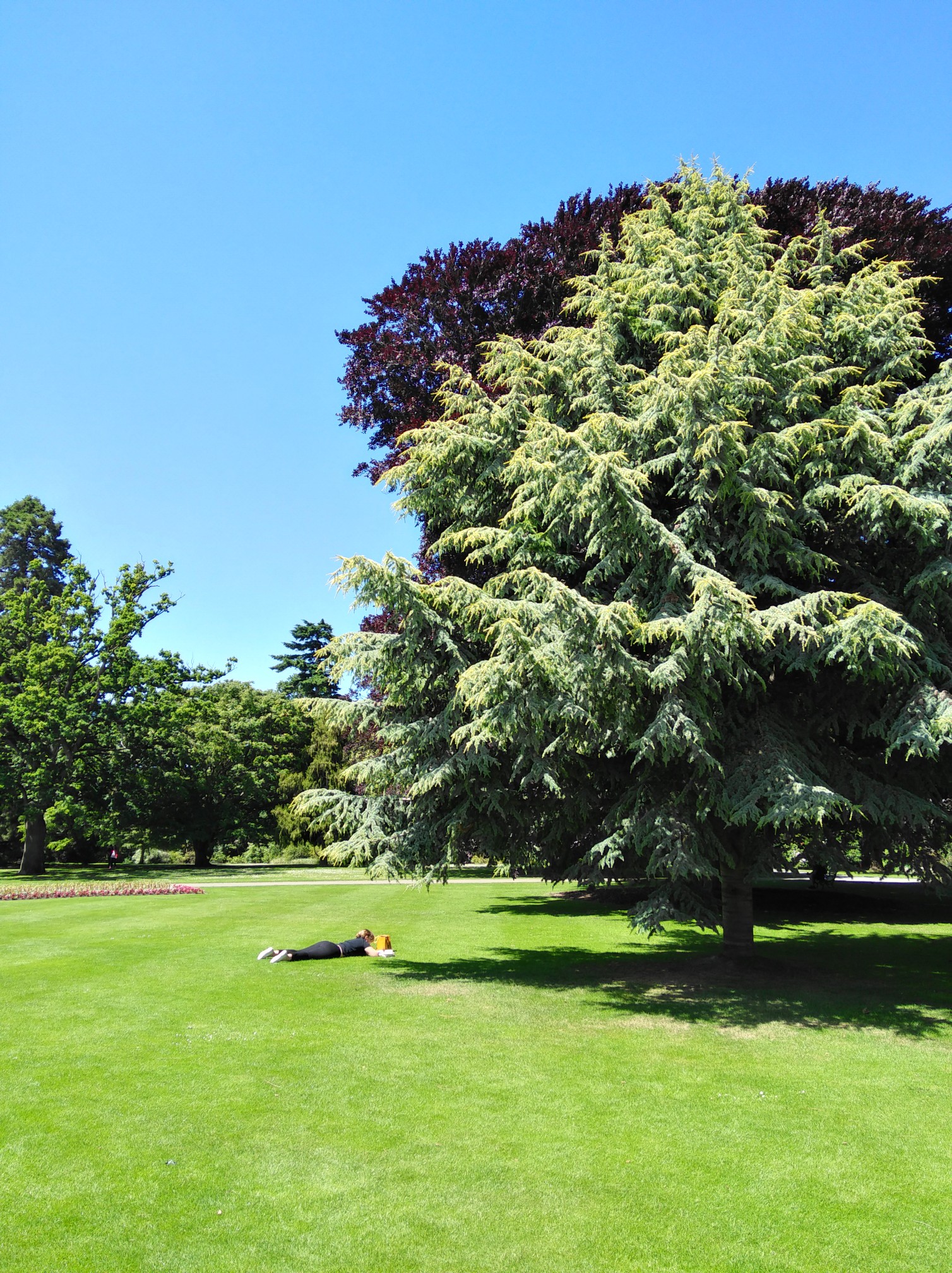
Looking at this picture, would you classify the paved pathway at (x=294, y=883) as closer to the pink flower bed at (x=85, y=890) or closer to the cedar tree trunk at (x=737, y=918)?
the pink flower bed at (x=85, y=890)

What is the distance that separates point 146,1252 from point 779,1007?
27.4ft

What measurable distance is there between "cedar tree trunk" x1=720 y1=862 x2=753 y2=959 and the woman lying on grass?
18.0ft

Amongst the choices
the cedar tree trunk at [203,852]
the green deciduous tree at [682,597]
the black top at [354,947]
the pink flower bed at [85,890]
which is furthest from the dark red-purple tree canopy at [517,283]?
the cedar tree trunk at [203,852]

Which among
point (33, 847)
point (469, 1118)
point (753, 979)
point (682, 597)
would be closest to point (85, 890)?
point (33, 847)

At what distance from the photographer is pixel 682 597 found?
10562mm

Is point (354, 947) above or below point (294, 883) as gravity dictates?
above

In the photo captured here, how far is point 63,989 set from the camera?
417 inches

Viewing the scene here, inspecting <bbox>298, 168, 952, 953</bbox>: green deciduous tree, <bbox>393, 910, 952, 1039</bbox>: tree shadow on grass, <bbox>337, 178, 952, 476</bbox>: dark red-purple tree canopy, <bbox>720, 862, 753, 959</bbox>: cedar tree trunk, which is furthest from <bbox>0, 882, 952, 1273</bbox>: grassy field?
<bbox>337, 178, 952, 476</bbox>: dark red-purple tree canopy

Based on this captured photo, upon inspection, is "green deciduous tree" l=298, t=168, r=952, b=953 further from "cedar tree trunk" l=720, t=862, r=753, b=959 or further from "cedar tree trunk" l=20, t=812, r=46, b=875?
"cedar tree trunk" l=20, t=812, r=46, b=875

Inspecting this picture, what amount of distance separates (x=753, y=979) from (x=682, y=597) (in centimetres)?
589

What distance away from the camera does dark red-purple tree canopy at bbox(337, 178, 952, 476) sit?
15.6 meters

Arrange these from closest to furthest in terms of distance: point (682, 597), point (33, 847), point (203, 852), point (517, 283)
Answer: point (682, 597), point (517, 283), point (33, 847), point (203, 852)

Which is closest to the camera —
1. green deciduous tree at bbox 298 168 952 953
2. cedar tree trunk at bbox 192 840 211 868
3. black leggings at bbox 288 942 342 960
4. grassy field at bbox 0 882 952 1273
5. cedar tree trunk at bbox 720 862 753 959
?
grassy field at bbox 0 882 952 1273

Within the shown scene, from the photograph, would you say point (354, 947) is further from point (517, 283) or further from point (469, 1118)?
point (517, 283)
